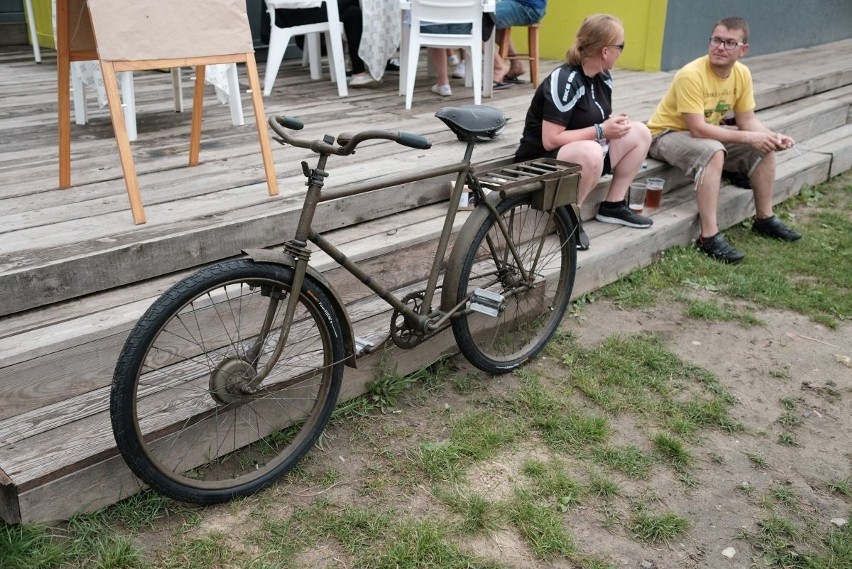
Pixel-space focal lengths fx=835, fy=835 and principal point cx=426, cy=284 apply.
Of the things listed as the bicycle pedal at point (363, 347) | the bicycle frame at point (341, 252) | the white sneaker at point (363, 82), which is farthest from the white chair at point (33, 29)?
the bicycle pedal at point (363, 347)

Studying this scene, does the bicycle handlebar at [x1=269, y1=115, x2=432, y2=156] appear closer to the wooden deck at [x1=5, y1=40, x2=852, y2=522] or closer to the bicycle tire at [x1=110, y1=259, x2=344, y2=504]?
the bicycle tire at [x1=110, y1=259, x2=344, y2=504]

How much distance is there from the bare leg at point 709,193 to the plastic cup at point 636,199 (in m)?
0.29

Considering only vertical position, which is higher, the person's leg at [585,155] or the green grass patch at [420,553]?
the person's leg at [585,155]

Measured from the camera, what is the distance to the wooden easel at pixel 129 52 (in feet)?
9.45

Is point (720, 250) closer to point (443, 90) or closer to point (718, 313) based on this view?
point (718, 313)

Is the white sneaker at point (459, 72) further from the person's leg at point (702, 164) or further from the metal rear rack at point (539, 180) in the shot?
the metal rear rack at point (539, 180)

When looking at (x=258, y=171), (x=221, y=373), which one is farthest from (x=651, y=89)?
(x=221, y=373)

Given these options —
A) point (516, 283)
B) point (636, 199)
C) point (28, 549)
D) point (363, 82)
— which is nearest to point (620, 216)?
point (636, 199)

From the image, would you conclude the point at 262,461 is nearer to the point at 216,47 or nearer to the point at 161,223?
the point at 161,223

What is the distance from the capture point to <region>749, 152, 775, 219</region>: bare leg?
4699 mm

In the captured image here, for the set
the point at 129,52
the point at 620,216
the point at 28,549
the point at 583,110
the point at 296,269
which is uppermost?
the point at 129,52

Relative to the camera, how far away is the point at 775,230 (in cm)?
482

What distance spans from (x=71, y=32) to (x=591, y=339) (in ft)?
8.02

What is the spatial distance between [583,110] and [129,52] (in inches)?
78.2
